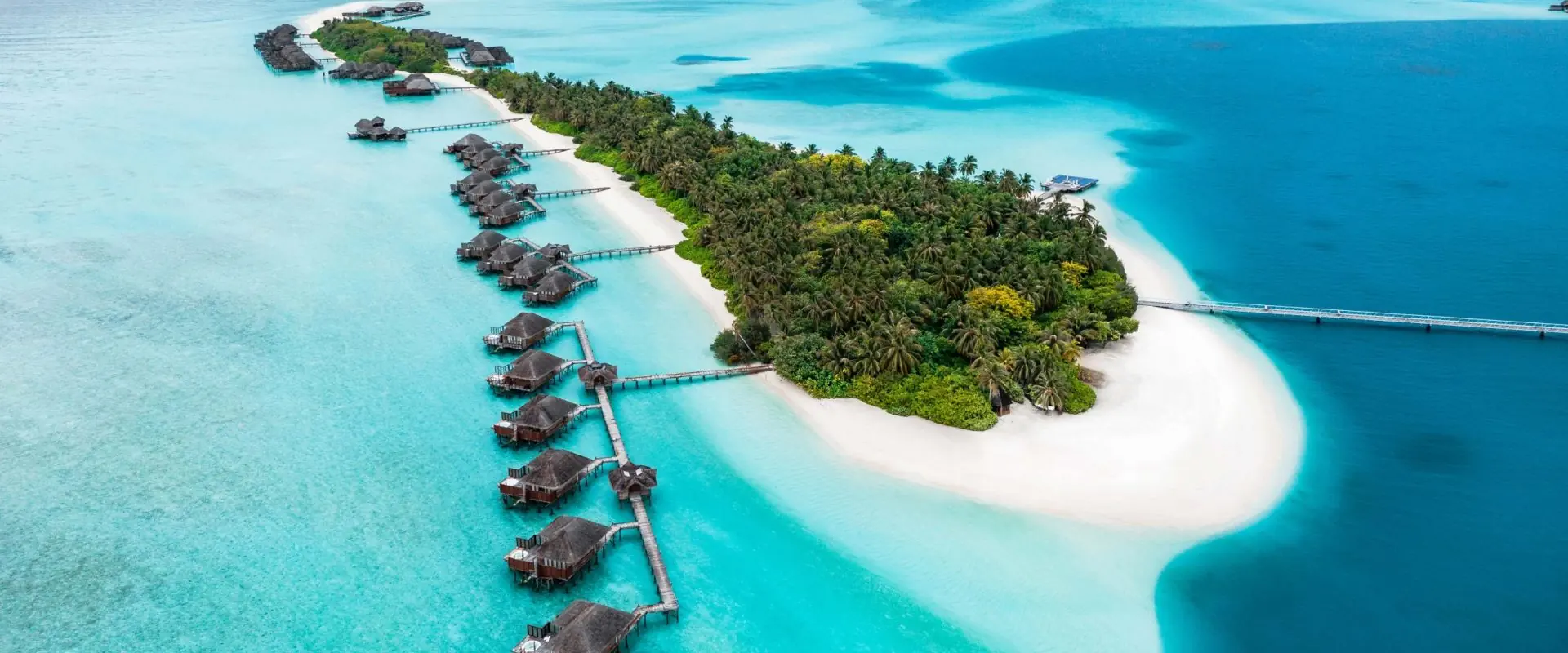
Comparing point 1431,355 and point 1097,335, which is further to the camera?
point 1431,355

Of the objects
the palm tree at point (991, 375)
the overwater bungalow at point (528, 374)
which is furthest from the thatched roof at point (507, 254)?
the palm tree at point (991, 375)

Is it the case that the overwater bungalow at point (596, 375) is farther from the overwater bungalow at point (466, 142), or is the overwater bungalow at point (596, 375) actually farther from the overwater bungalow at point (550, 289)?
the overwater bungalow at point (466, 142)

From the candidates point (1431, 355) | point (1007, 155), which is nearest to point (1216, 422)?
point (1431, 355)

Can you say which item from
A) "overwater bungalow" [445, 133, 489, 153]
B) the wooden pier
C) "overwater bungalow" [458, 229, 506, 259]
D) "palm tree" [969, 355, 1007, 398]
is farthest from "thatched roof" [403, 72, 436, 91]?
"palm tree" [969, 355, 1007, 398]

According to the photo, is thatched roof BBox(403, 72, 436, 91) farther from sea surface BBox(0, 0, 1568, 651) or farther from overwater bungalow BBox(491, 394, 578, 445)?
overwater bungalow BBox(491, 394, 578, 445)

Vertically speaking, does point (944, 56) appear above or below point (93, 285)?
above

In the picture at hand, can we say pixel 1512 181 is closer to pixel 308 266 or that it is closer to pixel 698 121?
pixel 698 121
